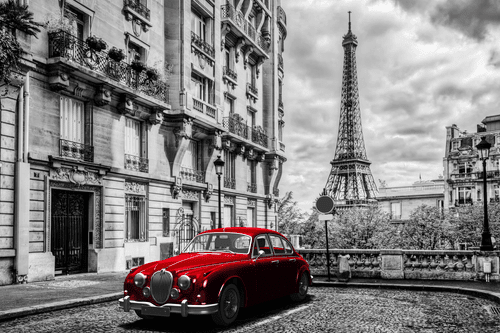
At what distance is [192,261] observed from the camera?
8.68m

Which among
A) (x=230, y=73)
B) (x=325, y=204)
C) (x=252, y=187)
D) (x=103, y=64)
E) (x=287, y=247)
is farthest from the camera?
(x=252, y=187)

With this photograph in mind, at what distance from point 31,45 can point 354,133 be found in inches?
3315

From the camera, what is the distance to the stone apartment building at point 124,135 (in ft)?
52.8

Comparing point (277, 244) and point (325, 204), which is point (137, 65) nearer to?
point (325, 204)

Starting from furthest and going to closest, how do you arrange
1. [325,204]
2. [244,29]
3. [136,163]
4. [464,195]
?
[464,195]
[244,29]
[136,163]
[325,204]

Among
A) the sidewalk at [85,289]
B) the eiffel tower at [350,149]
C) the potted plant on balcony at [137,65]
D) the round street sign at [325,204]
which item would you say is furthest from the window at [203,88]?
the eiffel tower at [350,149]

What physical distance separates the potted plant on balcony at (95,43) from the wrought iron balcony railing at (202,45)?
802cm

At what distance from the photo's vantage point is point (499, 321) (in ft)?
29.9

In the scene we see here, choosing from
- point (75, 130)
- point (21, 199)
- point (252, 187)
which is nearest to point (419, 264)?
point (21, 199)

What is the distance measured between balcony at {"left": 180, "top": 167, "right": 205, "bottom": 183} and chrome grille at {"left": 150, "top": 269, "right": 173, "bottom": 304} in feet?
57.6

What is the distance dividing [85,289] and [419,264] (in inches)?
404

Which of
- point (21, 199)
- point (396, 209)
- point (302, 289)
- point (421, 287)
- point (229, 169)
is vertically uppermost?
point (229, 169)

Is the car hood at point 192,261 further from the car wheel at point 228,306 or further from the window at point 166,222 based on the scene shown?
the window at point 166,222

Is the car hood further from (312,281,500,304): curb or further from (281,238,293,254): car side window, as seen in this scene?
(312,281,500,304): curb
